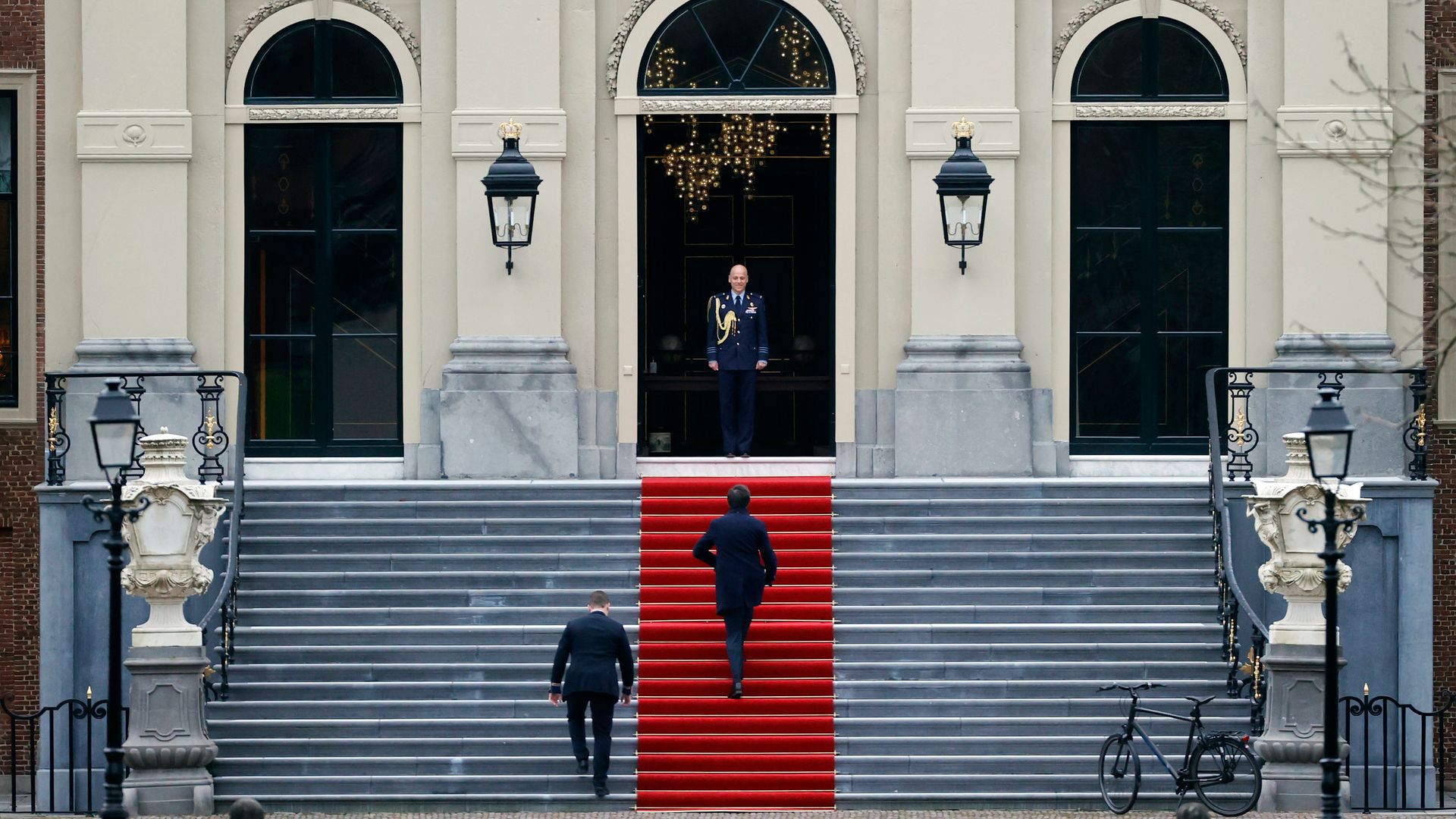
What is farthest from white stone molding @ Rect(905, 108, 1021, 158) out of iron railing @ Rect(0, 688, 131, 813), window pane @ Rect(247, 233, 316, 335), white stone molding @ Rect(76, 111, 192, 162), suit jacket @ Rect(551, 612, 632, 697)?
iron railing @ Rect(0, 688, 131, 813)

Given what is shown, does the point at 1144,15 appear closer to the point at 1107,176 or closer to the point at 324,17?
the point at 1107,176

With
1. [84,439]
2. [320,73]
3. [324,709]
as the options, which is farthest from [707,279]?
[324,709]

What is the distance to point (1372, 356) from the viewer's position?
71.7 feet

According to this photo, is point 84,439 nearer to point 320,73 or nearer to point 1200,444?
point 320,73

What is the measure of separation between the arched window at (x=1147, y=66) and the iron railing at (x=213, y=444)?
369 inches

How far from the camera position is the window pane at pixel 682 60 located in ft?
75.5

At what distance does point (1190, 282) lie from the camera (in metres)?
23.0

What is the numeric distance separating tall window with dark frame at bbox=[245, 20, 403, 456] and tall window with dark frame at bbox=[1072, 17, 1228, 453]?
7.33 metres

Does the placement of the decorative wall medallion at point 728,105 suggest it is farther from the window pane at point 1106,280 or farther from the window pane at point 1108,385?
the window pane at point 1108,385

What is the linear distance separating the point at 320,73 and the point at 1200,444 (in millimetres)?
10123

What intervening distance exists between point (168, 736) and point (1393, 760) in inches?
426

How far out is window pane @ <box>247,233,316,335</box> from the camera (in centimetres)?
2302

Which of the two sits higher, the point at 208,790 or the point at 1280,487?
the point at 1280,487

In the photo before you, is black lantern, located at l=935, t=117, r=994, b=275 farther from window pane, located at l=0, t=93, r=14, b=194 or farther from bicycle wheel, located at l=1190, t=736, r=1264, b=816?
window pane, located at l=0, t=93, r=14, b=194
